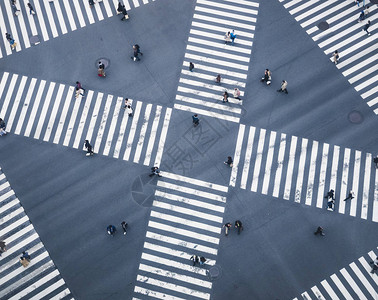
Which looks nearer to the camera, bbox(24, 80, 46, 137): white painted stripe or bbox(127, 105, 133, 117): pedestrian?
bbox(127, 105, 133, 117): pedestrian

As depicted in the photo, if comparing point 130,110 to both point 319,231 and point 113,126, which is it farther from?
point 319,231

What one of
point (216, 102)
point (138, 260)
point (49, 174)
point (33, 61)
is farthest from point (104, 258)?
point (33, 61)

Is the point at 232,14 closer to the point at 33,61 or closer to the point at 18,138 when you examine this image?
the point at 33,61

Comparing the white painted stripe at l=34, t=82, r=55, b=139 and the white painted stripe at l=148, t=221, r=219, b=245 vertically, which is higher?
the white painted stripe at l=34, t=82, r=55, b=139

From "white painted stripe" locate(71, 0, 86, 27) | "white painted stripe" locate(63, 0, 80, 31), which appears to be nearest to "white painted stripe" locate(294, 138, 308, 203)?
"white painted stripe" locate(71, 0, 86, 27)

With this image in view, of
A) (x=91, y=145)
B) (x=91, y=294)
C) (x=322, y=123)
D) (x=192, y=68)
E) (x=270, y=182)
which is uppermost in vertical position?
(x=192, y=68)

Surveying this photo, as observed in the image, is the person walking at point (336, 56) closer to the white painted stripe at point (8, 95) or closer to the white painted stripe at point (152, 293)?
the white painted stripe at point (152, 293)

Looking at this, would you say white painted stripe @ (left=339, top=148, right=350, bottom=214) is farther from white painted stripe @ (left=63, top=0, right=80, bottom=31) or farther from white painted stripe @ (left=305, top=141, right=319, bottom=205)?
white painted stripe @ (left=63, top=0, right=80, bottom=31)
